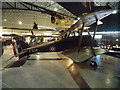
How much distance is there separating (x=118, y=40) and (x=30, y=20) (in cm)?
1421

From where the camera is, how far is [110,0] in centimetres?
1088

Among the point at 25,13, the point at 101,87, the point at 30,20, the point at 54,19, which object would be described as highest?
the point at 25,13

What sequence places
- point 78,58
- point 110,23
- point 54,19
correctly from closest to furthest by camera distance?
point 78,58
point 54,19
point 110,23

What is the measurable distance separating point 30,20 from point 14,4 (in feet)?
10.8

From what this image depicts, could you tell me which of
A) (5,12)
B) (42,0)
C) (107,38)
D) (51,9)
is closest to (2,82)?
(42,0)

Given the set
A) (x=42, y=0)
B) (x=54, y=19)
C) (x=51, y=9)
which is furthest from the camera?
(x=51, y=9)

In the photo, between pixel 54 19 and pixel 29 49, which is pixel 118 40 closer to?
pixel 54 19

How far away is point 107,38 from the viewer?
13984 mm

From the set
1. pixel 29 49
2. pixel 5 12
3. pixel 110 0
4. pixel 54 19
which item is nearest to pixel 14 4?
pixel 5 12

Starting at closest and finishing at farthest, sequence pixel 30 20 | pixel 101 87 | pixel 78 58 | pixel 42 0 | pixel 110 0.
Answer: pixel 101 87 < pixel 78 58 < pixel 110 0 < pixel 42 0 < pixel 30 20

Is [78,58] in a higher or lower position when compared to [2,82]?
higher

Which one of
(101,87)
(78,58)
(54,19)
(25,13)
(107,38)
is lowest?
(101,87)

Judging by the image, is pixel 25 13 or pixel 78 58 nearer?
pixel 78 58

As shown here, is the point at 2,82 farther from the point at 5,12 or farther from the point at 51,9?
the point at 51,9
